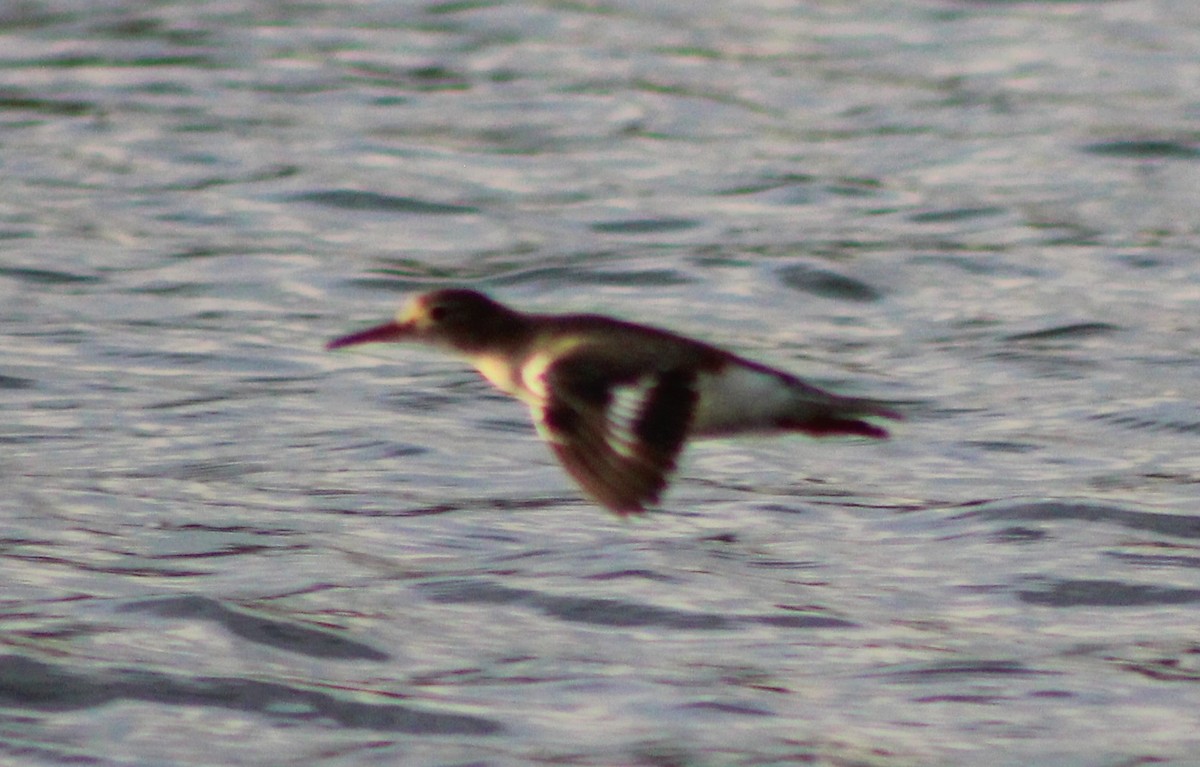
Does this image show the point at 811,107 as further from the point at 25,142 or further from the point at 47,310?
the point at 47,310

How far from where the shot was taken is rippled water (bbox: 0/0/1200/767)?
21.4ft

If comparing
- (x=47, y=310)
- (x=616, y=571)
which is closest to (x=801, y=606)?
(x=616, y=571)

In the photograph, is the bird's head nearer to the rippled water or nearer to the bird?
the bird

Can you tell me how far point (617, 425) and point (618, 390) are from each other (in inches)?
8.0

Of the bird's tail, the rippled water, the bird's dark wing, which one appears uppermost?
the bird's dark wing

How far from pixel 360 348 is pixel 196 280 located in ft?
4.42

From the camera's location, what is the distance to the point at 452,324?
6703 millimetres

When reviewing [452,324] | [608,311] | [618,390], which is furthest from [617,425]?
[608,311]

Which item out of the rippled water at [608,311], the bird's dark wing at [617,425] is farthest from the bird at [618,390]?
the rippled water at [608,311]

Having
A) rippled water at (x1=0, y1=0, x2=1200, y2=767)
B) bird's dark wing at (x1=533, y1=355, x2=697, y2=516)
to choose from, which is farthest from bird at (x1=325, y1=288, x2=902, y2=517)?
rippled water at (x1=0, y1=0, x2=1200, y2=767)

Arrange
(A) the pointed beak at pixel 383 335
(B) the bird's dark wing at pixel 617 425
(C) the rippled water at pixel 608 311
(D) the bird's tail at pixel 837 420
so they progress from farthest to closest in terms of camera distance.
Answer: (A) the pointed beak at pixel 383 335 < (C) the rippled water at pixel 608 311 < (D) the bird's tail at pixel 837 420 < (B) the bird's dark wing at pixel 617 425

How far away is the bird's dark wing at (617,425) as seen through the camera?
18.1 ft

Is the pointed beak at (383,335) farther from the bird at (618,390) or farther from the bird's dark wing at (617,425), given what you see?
the bird's dark wing at (617,425)

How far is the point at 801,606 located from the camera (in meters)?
7.29
